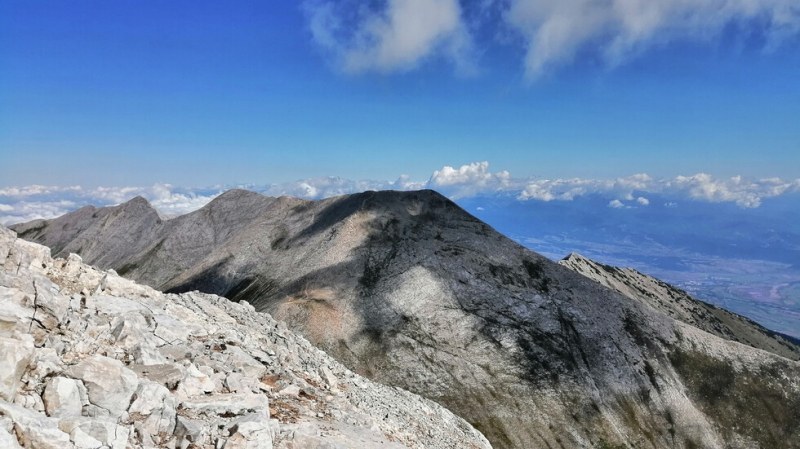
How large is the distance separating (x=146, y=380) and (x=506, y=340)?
270 feet

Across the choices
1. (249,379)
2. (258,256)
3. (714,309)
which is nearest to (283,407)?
(249,379)

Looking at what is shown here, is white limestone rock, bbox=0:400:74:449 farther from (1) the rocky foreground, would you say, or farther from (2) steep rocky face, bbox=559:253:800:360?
(2) steep rocky face, bbox=559:253:800:360

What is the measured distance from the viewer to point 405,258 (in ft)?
368

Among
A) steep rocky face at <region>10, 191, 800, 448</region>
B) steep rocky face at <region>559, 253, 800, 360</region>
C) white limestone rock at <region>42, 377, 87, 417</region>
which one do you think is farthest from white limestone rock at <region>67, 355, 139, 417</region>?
steep rocky face at <region>559, 253, 800, 360</region>

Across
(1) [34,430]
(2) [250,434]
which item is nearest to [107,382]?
(1) [34,430]

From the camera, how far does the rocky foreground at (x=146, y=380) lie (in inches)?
649

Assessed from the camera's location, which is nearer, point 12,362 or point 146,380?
point 12,362

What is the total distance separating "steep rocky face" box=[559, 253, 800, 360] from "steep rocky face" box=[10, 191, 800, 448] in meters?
56.9

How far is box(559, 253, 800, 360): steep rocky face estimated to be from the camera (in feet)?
530

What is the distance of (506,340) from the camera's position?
309 feet

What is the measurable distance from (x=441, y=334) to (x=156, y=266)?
111671 millimetres

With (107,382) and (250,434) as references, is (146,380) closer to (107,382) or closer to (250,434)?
(107,382)

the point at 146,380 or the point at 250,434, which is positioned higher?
the point at 146,380

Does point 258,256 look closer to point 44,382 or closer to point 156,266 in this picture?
point 156,266
